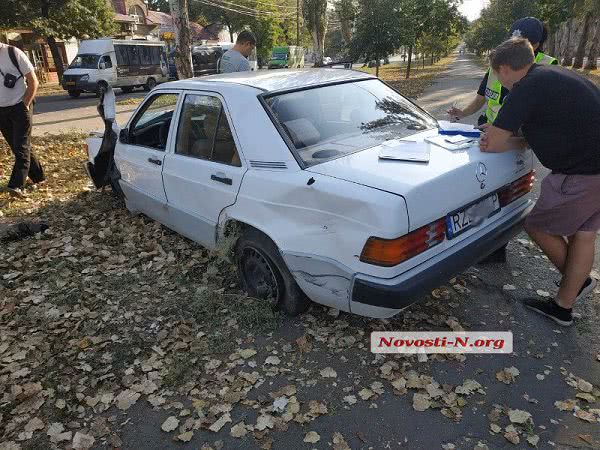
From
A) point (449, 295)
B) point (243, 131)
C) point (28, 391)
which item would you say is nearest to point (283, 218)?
point (243, 131)

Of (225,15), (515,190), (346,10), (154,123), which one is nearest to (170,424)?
(515,190)

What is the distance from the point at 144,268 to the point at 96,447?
6.79 ft

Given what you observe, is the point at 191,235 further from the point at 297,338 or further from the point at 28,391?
the point at 28,391

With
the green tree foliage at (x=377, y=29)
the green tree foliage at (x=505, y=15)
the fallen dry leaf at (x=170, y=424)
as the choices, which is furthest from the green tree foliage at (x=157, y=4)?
the fallen dry leaf at (x=170, y=424)

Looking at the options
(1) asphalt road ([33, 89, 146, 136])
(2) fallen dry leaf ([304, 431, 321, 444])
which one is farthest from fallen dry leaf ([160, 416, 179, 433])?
(1) asphalt road ([33, 89, 146, 136])

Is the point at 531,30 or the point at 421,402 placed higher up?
the point at 531,30

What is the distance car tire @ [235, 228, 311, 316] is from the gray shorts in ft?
5.94

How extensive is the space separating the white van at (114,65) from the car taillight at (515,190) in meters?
21.1

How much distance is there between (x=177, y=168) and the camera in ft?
12.5

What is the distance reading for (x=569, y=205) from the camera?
2.96m

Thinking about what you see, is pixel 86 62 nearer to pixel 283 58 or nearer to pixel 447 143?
pixel 283 58

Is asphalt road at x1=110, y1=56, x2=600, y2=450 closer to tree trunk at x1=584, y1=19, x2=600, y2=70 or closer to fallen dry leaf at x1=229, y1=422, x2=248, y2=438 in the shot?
fallen dry leaf at x1=229, y1=422, x2=248, y2=438

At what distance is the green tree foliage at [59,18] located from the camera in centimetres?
2280

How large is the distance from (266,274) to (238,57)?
4.15 m
